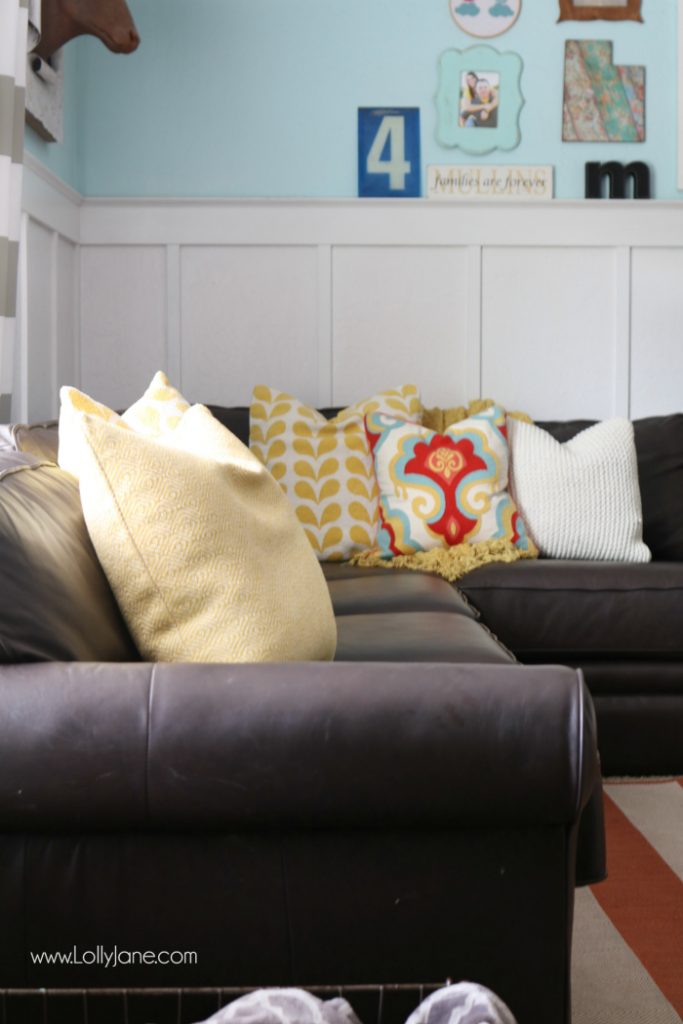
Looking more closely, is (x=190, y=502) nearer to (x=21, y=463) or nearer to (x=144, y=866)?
(x=21, y=463)

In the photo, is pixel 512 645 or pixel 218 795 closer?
pixel 218 795

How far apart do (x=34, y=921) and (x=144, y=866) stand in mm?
118

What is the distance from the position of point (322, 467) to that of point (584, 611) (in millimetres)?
835

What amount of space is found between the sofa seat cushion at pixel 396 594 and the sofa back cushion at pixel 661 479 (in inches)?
29.1

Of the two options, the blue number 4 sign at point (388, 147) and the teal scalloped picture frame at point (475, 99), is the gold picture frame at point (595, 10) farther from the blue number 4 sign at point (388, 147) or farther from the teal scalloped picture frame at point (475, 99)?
the blue number 4 sign at point (388, 147)

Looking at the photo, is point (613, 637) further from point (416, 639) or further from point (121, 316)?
point (121, 316)

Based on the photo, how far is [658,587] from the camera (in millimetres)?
2650

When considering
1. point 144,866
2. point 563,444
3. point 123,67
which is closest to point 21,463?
point 144,866

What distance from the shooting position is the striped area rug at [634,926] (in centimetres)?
154

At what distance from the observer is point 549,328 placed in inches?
153

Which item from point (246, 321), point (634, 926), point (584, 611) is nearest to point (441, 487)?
point (584, 611)

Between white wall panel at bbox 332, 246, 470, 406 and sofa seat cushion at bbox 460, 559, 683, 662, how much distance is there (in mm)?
1335

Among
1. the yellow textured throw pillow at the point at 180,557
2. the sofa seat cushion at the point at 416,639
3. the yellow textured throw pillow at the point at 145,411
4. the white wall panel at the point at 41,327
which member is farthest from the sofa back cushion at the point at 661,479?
the yellow textured throw pillow at the point at 180,557

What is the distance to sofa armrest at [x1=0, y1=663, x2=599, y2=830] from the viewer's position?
1.12 meters
